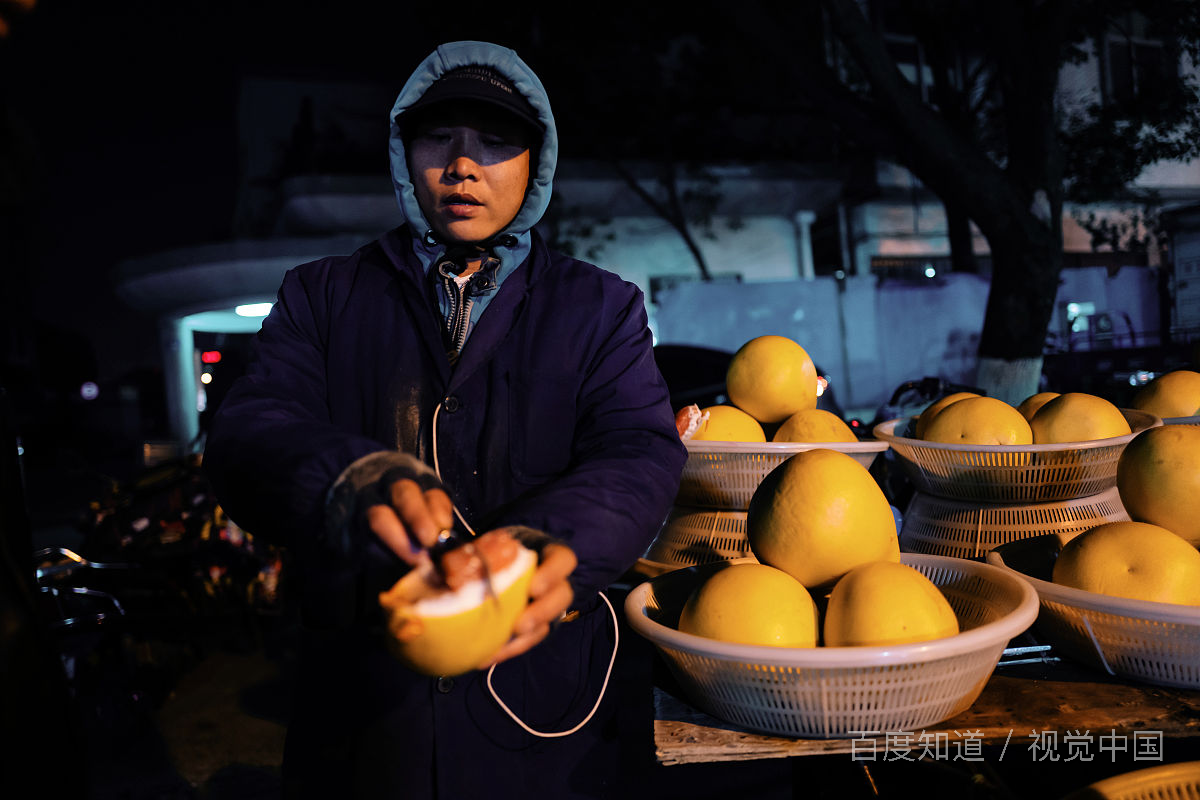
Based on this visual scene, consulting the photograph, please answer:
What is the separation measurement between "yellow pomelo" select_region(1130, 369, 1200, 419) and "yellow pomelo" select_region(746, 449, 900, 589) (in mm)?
1398

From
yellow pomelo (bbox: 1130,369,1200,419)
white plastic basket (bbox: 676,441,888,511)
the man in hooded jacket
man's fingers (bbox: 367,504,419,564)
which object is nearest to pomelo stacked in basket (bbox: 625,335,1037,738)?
the man in hooded jacket

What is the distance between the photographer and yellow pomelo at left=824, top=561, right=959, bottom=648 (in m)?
1.26

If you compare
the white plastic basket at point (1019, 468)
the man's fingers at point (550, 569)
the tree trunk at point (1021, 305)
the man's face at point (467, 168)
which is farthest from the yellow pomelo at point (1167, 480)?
the tree trunk at point (1021, 305)

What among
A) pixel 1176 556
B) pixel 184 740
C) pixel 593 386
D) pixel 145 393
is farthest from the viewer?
pixel 145 393

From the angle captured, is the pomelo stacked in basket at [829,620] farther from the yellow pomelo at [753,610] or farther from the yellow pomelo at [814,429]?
the yellow pomelo at [814,429]

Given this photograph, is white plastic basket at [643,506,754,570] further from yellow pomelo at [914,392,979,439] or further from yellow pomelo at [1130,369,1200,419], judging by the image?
yellow pomelo at [1130,369,1200,419]

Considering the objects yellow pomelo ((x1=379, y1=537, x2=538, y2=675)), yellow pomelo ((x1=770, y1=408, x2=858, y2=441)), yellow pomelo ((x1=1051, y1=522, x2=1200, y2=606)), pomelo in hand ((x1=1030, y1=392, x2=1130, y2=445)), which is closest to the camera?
yellow pomelo ((x1=379, y1=537, x2=538, y2=675))

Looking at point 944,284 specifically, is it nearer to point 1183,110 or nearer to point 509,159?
point 1183,110

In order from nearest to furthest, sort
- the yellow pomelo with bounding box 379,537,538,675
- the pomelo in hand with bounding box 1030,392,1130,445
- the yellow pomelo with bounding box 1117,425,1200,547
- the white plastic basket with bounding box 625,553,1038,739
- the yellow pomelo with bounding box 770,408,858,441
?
the yellow pomelo with bounding box 379,537,538,675 → the white plastic basket with bounding box 625,553,1038,739 → the yellow pomelo with bounding box 1117,425,1200,547 → the pomelo in hand with bounding box 1030,392,1130,445 → the yellow pomelo with bounding box 770,408,858,441

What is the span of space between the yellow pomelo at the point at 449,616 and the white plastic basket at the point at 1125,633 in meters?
1.06

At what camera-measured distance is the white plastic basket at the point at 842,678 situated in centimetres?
116

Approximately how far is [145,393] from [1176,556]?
87.9ft

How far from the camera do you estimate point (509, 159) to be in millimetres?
1556

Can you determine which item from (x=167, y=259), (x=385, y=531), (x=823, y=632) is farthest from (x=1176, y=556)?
(x=167, y=259)
